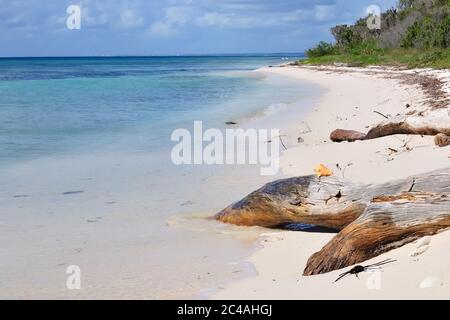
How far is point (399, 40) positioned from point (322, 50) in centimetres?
1865

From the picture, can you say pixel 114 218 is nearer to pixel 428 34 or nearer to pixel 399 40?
pixel 428 34

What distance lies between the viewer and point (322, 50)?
227 ft

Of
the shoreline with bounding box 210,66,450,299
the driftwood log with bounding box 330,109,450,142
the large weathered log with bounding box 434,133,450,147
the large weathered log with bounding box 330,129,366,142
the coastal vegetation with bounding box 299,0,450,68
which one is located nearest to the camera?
the shoreline with bounding box 210,66,450,299

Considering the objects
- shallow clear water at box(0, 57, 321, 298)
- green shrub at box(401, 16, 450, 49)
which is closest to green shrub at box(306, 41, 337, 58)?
green shrub at box(401, 16, 450, 49)

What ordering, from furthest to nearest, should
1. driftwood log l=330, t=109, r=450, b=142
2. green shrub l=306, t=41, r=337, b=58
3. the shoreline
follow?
green shrub l=306, t=41, r=337, b=58 < driftwood log l=330, t=109, r=450, b=142 < the shoreline

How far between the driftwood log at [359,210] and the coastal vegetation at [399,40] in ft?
83.6

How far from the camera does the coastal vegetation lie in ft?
134

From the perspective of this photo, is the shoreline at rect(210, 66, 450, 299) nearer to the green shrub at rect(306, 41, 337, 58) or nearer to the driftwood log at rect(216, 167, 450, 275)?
the driftwood log at rect(216, 167, 450, 275)

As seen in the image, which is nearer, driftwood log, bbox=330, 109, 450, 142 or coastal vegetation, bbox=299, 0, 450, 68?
driftwood log, bbox=330, 109, 450, 142

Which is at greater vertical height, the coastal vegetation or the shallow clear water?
the coastal vegetation
